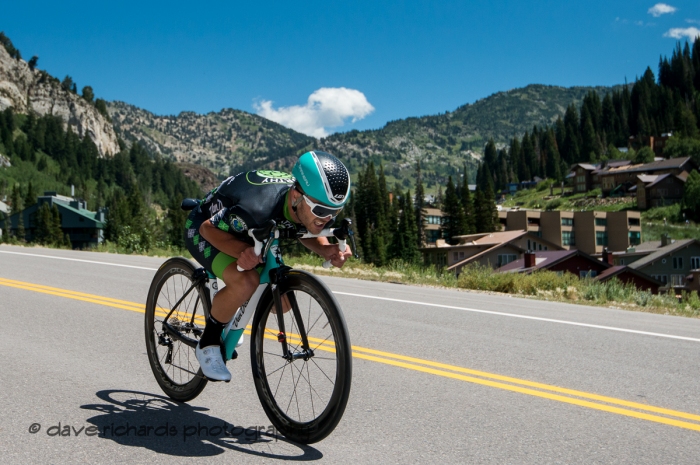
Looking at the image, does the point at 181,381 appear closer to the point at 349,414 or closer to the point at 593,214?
the point at 349,414

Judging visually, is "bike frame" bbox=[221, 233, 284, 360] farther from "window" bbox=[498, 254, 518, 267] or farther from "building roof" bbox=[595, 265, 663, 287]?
"window" bbox=[498, 254, 518, 267]

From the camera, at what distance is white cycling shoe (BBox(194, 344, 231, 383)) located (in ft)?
13.1

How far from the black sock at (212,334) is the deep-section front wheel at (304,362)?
241mm

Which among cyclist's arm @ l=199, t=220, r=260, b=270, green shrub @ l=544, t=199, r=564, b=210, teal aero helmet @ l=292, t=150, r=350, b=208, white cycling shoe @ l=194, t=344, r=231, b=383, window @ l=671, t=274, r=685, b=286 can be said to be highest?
green shrub @ l=544, t=199, r=564, b=210

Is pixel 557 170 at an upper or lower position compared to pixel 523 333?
upper

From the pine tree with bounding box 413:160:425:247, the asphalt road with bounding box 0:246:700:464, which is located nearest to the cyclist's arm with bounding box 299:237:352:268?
the asphalt road with bounding box 0:246:700:464

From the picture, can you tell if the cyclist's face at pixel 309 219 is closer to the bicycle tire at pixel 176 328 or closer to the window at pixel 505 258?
the bicycle tire at pixel 176 328

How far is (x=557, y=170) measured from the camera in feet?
627

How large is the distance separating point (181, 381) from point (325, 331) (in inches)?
65.7

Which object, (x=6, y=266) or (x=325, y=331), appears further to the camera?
(x=6, y=266)

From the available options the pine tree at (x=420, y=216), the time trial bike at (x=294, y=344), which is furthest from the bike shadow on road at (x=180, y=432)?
the pine tree at (x=420, y=216)

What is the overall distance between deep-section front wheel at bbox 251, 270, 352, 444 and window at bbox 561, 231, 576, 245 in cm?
11420

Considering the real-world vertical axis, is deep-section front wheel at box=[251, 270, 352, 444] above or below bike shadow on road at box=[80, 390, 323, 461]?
above

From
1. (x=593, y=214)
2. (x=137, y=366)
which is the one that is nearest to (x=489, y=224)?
(x=593, y=214)
